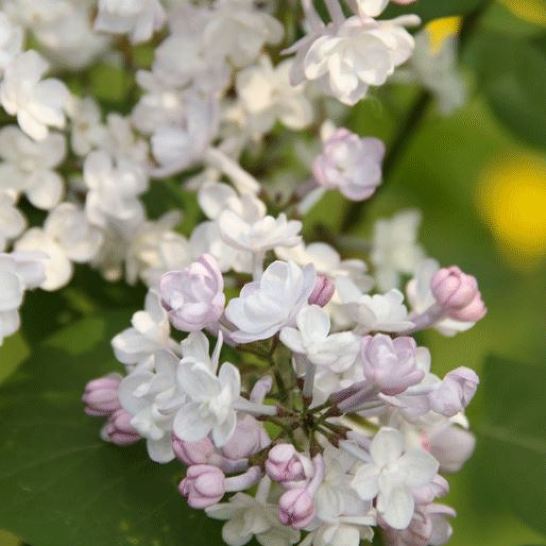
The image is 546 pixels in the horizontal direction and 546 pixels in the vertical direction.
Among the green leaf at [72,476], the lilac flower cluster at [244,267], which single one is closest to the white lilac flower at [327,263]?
the lilac flower cluster at [244,267]

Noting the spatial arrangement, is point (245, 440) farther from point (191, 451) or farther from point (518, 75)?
point (518, 75)

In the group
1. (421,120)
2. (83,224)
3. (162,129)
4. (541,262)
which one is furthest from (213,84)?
(541,262)

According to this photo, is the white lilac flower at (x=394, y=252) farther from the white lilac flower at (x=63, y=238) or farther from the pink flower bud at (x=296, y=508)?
the pink flower bud at (x=296, y=508)

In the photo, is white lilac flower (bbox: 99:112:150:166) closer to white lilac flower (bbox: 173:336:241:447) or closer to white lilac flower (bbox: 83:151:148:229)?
white lilac flower (bbox: 83:151:148:229)

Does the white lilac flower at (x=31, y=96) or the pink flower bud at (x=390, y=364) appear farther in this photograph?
the white lilac flower at (x=31, y=96)

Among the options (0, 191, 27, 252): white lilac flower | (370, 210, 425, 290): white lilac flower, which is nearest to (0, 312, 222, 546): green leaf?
(0, 191, 27, 252): white lilac flower

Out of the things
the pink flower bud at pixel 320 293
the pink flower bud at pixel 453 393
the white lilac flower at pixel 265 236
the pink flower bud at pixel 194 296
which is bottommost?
the pink flower bud at pixel 453 393
